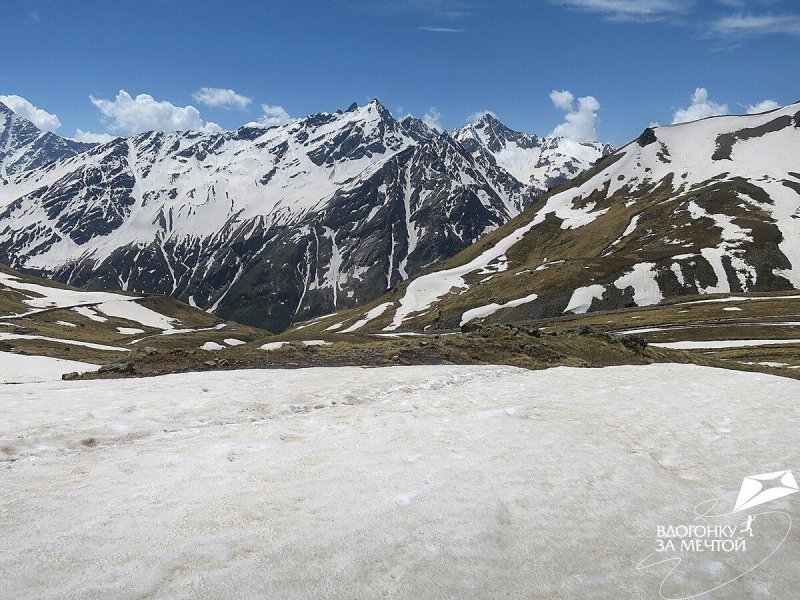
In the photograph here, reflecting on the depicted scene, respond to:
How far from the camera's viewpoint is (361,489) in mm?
10945

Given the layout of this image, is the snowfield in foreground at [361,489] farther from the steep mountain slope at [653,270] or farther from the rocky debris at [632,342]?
the steep mountain slope at [653,270]

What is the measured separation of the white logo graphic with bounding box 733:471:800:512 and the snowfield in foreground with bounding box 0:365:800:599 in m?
0.30

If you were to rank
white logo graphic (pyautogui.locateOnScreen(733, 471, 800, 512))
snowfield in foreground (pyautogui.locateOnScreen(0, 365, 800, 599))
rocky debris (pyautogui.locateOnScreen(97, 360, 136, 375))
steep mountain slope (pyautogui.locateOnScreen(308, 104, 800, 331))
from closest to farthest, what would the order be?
1. snowfield in foreground (pyautogui.locateOnScreen(0, 365, 800, 599))
2. white logo graphic (pyautogui.locateOnScreen(733, 471, 800, 512))
3. rocky debris (pyautogui.locateOnScreen(97, 360, 136, 375))
4. steep mountain slope (pyautogui.locateOnScreen(308, 104, 800, 331))

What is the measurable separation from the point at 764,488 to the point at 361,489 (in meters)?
11.0

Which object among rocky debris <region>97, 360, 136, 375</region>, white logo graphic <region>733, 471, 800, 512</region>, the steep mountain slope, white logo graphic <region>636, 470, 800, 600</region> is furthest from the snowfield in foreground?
the steep mountain slope

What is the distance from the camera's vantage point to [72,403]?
57.1ft

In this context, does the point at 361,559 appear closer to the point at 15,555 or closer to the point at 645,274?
the point at 15,555

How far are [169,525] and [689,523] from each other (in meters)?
11.2

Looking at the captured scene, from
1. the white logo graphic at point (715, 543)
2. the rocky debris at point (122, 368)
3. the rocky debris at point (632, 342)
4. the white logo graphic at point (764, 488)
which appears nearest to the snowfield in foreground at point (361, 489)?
the white logo graphic at point (715, 543)

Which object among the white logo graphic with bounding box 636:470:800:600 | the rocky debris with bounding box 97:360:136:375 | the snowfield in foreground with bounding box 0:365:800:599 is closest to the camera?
the snowfield in foreground with bounding box 0:365:800:599

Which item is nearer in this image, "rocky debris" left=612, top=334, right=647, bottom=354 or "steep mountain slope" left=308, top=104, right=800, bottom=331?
"rocky debris" left=612, top=334, right=647, bottom=354

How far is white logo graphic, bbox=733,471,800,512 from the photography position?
38.9 ft

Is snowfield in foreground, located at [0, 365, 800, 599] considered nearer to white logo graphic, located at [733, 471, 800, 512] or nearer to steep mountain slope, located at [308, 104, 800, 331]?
white logo graphic, located at [733, 471, 800, 512]

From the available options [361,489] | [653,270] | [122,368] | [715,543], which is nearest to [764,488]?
[715,543]
